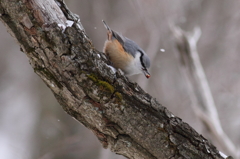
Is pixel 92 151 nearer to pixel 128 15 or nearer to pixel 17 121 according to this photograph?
pixel 17 121


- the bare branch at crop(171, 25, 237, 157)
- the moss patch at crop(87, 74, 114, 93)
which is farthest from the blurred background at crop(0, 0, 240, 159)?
the moss patch at crop(87, 74, 114, 93)

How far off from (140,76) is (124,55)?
2.61 m

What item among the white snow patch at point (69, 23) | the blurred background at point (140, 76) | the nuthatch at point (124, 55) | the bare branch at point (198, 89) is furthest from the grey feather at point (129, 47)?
the blurred background at point (140, 76)

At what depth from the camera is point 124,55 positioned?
89.9 inches

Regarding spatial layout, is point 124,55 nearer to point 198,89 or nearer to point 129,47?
point 129,47

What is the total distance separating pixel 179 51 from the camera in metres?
3.92

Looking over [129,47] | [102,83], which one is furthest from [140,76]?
[102,83]

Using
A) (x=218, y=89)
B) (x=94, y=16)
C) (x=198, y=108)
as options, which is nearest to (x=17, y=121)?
(x=94, y=16)

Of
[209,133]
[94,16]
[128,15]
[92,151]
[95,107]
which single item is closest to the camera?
[95,107]

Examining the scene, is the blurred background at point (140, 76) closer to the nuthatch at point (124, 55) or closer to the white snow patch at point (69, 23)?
the nuthatch at point (124, 55)

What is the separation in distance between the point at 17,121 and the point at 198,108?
345 cm

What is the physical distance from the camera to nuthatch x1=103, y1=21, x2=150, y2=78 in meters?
2.24

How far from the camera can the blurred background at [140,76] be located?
4.44 meters

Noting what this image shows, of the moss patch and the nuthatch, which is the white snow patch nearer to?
the moss patch
